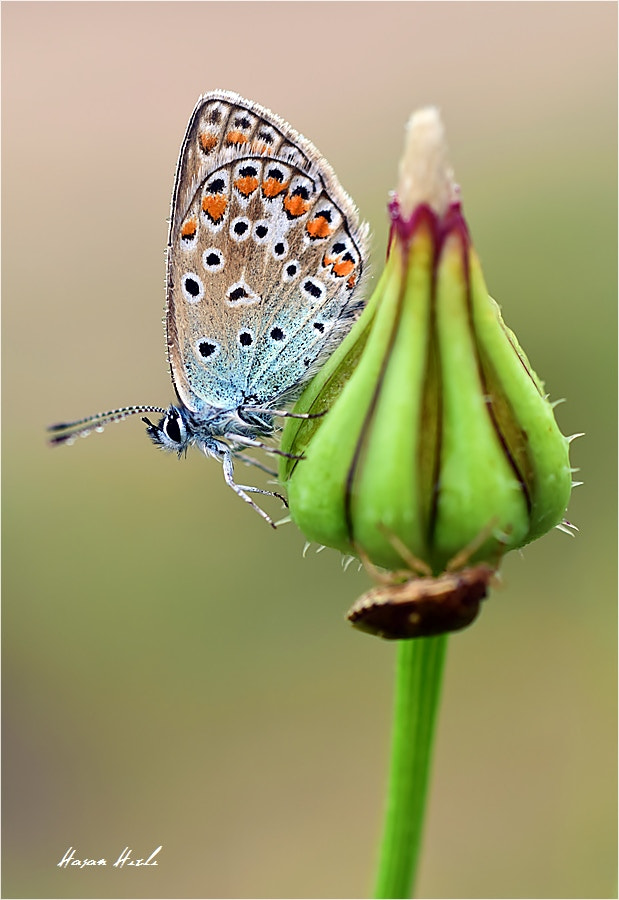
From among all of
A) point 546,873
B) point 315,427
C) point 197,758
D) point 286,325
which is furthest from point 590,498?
point 315,427

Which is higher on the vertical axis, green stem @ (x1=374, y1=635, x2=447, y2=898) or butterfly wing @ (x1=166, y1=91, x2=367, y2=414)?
butterfly wing @ (x1=166, y1=91, x2=367, y2=414)

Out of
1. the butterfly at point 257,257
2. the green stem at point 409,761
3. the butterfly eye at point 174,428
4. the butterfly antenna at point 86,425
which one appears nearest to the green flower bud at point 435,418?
the green stem at point 409,761

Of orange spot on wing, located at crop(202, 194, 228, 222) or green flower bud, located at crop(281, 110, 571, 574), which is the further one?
orange spot on wing, located at crop(202, 194, 228, 222)

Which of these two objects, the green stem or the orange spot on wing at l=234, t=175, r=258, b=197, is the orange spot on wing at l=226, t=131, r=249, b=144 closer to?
the orange spot on wing at l=234, t=175, r=258, b=197

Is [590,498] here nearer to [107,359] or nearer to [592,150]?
[592,150]
